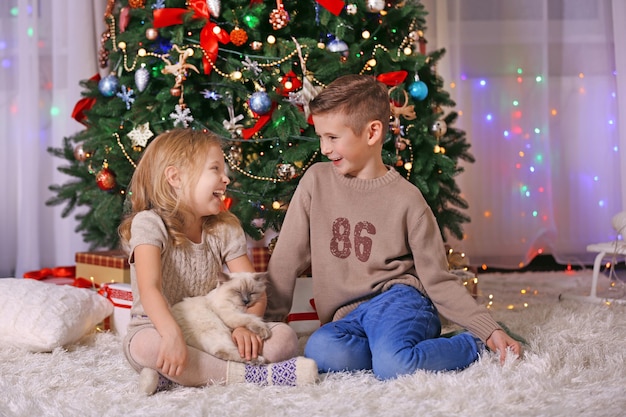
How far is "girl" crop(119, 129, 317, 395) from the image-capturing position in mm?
1570

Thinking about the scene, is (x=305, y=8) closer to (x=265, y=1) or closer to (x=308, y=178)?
(x=265, y=1)

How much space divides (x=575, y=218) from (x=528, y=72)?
76cm

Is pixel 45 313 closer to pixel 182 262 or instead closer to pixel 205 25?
pixel 182 262

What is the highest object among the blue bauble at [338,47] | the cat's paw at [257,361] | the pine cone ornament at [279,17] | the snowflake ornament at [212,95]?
the pine cone ornament at [279,17]

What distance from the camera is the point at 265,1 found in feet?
8.35

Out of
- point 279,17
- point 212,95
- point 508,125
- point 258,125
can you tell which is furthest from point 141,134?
point 508,125

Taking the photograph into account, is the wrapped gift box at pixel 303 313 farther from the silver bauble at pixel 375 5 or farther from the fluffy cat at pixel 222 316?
the silver bauble at pixel 375 5

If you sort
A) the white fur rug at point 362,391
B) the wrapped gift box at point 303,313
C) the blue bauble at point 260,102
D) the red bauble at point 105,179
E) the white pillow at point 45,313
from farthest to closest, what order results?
the red bauble at point 105,179, the blue bauble at point 260,102, the wrapped gift box at point 303,313, the white pillow at point 45,313, the white fur rug at point 362,391

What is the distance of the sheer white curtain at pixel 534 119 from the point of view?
12.2 ft

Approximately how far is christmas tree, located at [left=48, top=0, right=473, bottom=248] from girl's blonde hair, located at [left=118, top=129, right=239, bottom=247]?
1.97 ft

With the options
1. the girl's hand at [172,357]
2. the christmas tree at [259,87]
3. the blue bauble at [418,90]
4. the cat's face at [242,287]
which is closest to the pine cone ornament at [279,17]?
the christmas tree at [259,87]

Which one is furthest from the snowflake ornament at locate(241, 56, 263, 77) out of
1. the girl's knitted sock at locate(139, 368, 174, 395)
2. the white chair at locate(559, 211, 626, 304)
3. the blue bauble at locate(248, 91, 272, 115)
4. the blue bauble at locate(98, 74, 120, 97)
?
the white chair at locate(559, 211, 626, 304)

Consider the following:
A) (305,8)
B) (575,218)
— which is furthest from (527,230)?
(305,8)

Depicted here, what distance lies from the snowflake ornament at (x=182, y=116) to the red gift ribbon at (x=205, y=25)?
0.14 m
